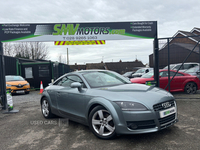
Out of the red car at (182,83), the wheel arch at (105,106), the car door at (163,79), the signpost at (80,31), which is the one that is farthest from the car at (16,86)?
the wheel arch at (105,106)

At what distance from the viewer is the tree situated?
33.1 m

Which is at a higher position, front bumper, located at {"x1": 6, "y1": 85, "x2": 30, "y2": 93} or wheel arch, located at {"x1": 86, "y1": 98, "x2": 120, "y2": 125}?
wheel arch, located at {"x1": 86, "y1": 98, "x2": 120, "y2": 125}

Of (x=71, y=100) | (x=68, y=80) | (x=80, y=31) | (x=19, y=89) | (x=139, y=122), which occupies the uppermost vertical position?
(x=80, y=31)

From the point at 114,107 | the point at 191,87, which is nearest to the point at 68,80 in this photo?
the point at 114,107

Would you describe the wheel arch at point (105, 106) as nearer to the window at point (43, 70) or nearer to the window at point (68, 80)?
the window at point (68, 80)

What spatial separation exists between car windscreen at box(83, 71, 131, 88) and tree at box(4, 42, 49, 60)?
106 feet

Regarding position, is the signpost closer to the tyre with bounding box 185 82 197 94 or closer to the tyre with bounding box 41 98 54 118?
the tyre with bounding box 185 82 197 94

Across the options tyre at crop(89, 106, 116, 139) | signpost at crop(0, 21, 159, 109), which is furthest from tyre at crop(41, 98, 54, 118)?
signpost at crop(0, 21, 159, 109)

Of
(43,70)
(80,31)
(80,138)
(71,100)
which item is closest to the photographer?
(80,138)

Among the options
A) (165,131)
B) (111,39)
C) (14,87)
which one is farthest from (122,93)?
(14,87)

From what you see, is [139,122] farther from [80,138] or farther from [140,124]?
[80,138]

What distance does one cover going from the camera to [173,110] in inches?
137

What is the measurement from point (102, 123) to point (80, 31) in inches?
194

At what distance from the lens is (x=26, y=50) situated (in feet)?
112
